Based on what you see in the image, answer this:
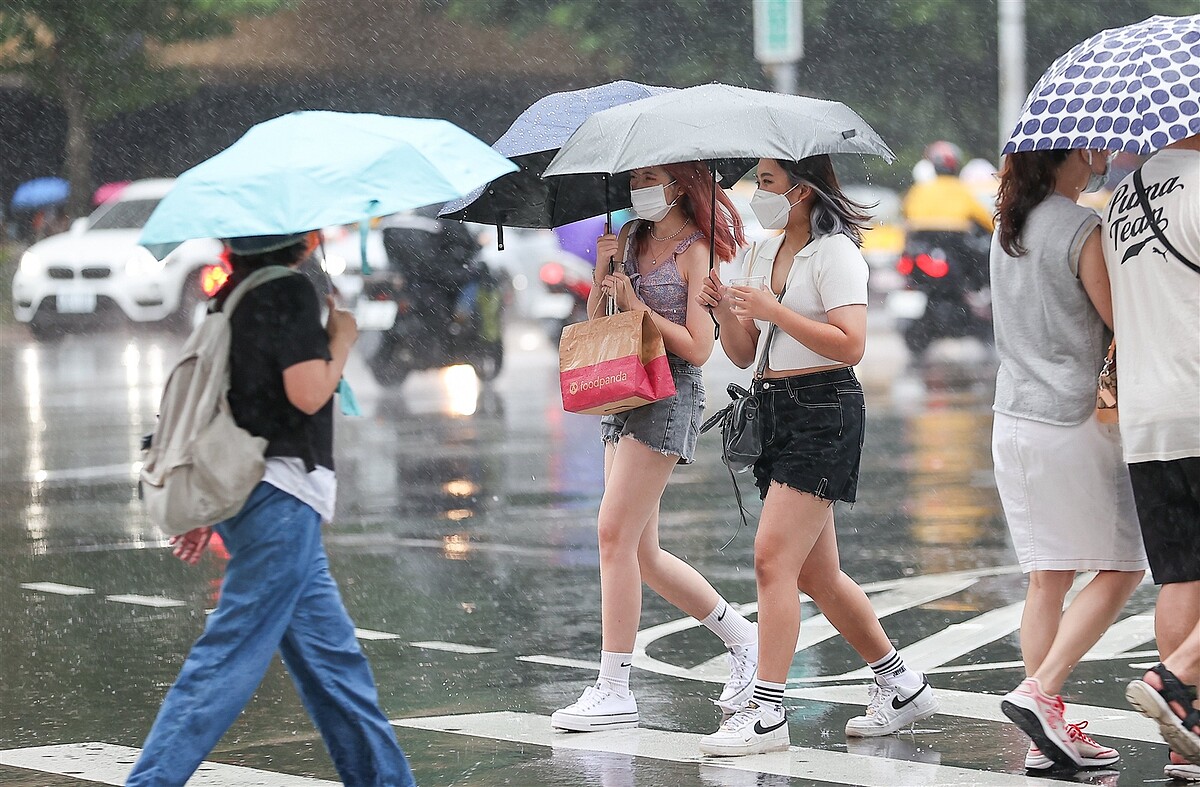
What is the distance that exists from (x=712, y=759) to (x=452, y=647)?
2.12m

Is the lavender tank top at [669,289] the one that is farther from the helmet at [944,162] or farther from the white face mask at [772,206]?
the helmet at [944,162]

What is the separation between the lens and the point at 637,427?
20.0 ft

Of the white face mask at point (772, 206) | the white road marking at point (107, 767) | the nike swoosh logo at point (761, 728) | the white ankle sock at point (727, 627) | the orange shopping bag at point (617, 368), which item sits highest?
the white face mask at point (772, 206)

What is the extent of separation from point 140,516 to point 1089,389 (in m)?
7.12

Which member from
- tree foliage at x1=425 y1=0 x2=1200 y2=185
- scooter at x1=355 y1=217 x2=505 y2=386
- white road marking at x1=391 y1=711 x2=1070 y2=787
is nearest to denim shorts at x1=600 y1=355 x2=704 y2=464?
white road marking at x1=391 y1=711 x2=1070 y2=787

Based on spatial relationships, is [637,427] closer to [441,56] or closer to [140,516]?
[140,516]

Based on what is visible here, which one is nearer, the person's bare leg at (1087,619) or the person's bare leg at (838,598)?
the person's bare leg at (1087,619)

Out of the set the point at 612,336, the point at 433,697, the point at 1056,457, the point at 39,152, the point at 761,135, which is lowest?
the point at 433,697

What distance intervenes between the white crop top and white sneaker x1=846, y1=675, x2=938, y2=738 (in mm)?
1068

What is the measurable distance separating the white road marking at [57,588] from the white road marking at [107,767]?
2947 millimetres

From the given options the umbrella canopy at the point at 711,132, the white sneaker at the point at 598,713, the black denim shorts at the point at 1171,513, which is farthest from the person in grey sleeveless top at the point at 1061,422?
the white sneaker at the point at 598,713

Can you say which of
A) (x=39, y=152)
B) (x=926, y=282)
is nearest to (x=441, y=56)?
(x=39, y=152)

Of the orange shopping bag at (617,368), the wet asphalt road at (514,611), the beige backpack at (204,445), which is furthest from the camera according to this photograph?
the orange shopping bag at (617,368)

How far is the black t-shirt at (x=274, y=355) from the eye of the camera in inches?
189
